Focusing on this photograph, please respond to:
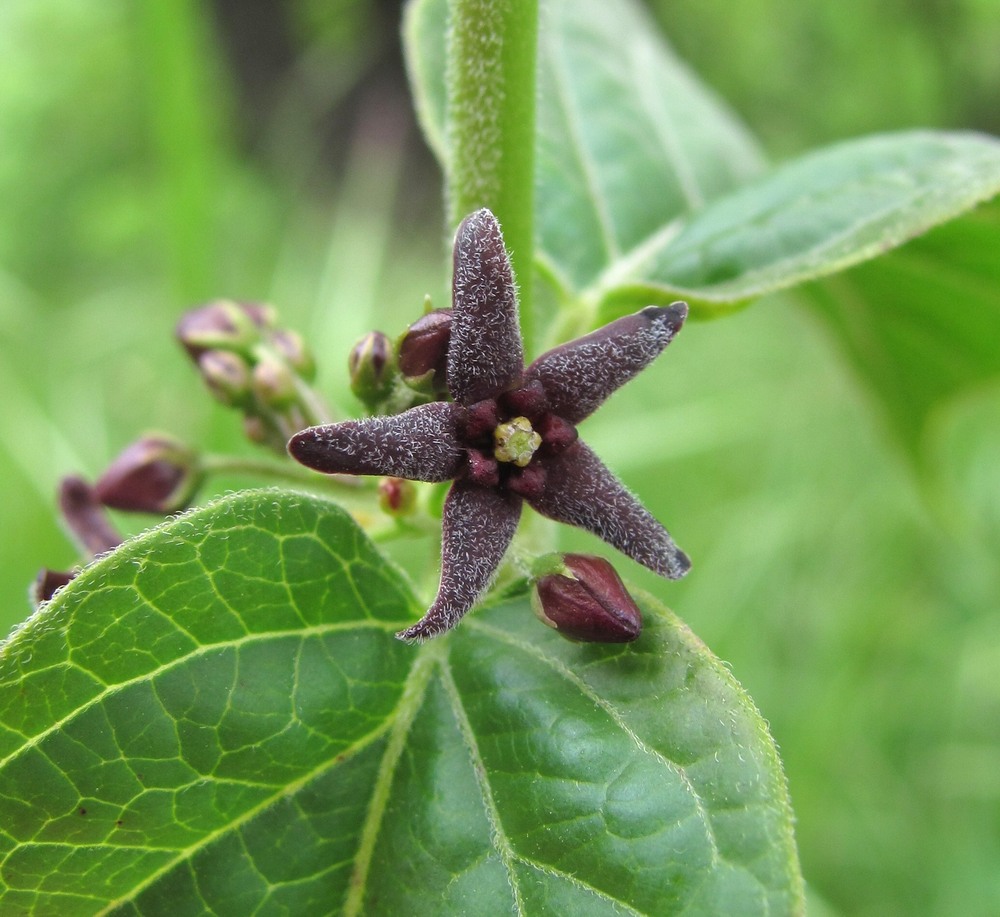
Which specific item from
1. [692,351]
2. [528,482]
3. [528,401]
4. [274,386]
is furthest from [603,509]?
[692,351]

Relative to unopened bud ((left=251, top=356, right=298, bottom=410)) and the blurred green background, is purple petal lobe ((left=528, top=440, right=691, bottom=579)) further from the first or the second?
the blurred green background

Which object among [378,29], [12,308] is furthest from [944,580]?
[378,29]

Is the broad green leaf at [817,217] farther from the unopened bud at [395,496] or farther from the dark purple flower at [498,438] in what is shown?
the unopened bud at [395,496]

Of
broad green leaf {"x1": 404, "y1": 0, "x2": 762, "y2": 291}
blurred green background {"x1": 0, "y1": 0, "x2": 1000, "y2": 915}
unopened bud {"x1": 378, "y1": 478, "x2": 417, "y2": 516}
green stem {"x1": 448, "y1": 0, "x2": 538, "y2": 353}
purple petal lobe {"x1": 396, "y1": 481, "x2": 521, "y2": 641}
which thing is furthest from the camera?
blurred green background {"x1": 0, "y1": 0, "x2": 1000, "y2": 915}

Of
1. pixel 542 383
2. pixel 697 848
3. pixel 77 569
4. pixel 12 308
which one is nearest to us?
pixel 697 848

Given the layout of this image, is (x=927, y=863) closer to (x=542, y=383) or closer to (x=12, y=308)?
(x=542, y=383)

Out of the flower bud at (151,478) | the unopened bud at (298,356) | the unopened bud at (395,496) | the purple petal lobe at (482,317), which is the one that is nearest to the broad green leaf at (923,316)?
the purple petal lobe at (482,317)

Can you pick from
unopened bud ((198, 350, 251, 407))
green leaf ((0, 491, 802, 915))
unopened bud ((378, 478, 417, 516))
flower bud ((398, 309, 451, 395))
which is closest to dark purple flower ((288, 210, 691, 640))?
flower bud ((398, 309, 451, 395))
